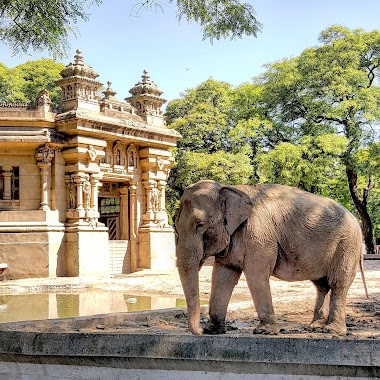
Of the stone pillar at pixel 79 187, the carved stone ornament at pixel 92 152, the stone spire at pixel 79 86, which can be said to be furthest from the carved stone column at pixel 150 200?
the stone spire at pixel 79 86

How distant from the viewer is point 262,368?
418 cm

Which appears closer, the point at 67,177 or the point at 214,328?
the point at 214,328

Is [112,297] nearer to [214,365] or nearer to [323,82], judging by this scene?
[214,365]

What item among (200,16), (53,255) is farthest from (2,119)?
(200,16)

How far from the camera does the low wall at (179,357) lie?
4.05m

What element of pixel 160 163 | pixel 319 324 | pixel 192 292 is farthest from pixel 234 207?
pixel 160 163

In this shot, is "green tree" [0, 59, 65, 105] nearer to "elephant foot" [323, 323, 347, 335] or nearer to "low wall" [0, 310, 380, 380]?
"elephant foot" [323, 323, 347, 335]

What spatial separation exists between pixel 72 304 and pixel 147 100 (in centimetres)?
1261

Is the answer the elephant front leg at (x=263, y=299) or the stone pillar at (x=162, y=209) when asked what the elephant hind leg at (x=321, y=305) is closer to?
the elephant front leg at (x=263, y=299)

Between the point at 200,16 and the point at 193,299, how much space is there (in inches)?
184

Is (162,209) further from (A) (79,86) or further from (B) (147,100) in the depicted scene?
(A) (79,86)

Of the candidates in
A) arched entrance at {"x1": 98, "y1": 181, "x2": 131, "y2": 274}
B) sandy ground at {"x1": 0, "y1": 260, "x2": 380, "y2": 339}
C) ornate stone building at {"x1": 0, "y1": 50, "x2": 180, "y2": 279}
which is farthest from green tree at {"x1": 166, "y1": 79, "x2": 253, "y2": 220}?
sandy ground at {"x1": 0, "y1": 260, "x2": 380, "y2": 339}

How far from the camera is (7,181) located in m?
20.5

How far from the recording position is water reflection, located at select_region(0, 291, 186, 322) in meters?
11.4
